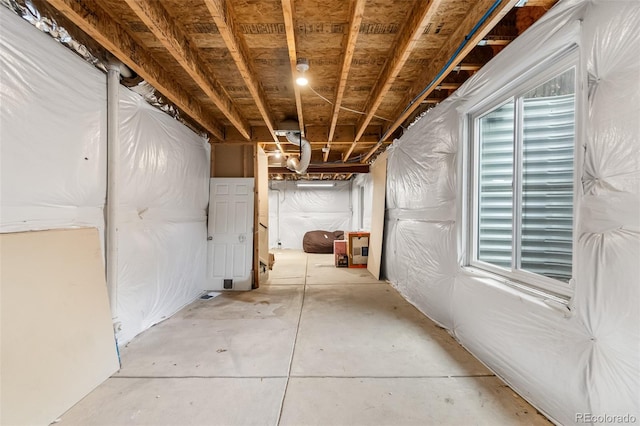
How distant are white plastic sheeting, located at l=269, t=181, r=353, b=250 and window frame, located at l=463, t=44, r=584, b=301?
249 inches

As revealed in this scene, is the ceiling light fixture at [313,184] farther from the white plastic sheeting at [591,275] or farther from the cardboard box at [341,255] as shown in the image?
the white plastic sheeting at [591,275]

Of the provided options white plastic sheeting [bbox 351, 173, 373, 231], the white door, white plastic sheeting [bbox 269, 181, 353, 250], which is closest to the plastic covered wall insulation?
the white door

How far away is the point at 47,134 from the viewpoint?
1596mm

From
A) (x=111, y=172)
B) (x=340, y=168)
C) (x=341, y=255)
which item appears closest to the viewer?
(x=111, y=172)

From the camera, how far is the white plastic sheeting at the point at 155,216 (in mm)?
2277

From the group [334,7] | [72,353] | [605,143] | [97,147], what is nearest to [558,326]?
[605,143]

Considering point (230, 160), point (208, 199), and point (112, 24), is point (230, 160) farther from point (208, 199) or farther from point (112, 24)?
point (112, 24)

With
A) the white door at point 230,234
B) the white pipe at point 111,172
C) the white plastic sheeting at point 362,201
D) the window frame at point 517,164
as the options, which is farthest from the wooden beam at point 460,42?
the white plastic sheeting at point 362,201

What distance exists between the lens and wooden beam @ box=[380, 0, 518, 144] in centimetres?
154

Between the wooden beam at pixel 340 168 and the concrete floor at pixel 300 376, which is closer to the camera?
the concrete floor at pixel 300 376

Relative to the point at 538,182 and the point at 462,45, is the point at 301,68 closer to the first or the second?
the point at 462,45
